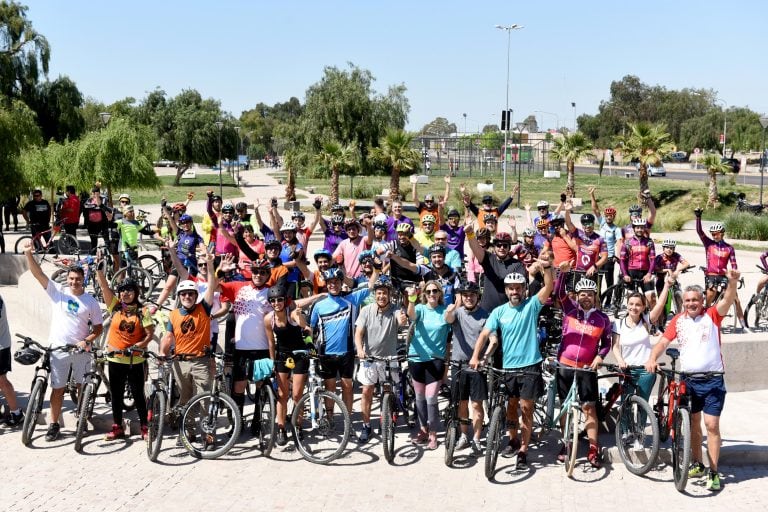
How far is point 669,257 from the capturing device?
12.3m

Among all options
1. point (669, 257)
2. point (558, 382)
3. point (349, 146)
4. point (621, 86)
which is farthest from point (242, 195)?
point (621, 86)

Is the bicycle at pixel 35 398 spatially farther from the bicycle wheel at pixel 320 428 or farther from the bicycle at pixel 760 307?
the bicycle at pixel 760 307

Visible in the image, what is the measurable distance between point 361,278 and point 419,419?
2.69 meters

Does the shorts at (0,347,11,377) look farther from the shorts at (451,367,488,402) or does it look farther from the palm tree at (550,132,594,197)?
the palm tree at (550,132,594,197)

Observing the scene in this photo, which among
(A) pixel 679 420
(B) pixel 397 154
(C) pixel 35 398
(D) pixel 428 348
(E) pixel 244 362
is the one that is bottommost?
(C) pixel 35 398

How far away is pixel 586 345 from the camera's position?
26.1ft

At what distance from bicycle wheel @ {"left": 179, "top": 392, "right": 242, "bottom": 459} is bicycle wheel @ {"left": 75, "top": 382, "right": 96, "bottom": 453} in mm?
948

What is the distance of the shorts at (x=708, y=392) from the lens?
7.53 metres

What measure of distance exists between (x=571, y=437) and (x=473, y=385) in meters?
1.02

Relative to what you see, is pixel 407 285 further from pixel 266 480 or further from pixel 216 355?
pixel 266 480

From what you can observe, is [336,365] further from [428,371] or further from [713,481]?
[713,481]

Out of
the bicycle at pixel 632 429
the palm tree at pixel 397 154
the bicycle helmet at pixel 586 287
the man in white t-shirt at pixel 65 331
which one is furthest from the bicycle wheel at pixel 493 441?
the palm tree at pixel 397 154

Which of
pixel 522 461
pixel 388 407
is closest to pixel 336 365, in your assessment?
Answer: pixel 388 407

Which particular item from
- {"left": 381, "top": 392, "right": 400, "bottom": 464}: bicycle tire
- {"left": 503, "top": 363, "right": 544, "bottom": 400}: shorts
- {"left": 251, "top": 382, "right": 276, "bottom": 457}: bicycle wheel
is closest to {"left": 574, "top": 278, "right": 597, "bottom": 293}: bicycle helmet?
{"left": 503, "top": 363, "right": 544, "bottom": 400}: shorts
